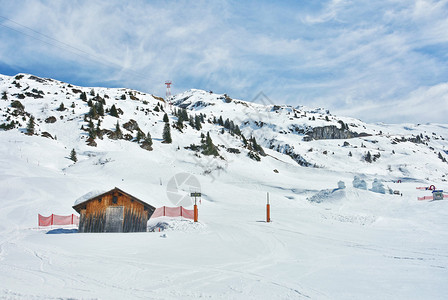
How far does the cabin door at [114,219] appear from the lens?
17.5 metres

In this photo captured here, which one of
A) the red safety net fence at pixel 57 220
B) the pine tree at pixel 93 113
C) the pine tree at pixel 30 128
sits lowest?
the red safety net fence at pixel 57 220

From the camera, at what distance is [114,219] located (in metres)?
17.7

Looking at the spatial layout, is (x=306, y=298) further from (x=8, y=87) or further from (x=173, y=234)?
(x=8, y=87)

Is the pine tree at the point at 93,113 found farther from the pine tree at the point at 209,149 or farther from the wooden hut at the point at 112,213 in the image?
the wooden hut at the point at 112,213

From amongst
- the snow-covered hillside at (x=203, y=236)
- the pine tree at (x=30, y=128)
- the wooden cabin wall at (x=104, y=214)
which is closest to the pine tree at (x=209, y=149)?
the snow-covered hillside at (x=203, y=236)

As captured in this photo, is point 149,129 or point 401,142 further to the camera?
point 401,142

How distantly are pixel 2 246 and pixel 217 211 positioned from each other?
1837 cm

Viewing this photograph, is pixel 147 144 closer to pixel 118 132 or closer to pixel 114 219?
pixel 118 132

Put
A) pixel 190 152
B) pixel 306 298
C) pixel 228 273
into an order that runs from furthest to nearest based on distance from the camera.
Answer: pixel 190 152 → pixel 228 273 → pixel 306 298

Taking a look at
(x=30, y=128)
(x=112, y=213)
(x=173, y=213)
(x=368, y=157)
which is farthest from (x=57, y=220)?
(x=368, y=157)

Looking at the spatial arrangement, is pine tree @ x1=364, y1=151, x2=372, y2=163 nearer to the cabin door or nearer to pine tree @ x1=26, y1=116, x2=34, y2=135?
the cabin door

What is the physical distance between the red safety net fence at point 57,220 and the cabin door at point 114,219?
4898mm

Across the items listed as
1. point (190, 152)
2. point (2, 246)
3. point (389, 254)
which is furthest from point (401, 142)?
point (2, 246)

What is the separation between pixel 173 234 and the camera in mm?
14883
